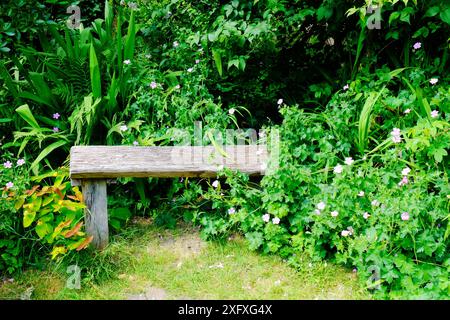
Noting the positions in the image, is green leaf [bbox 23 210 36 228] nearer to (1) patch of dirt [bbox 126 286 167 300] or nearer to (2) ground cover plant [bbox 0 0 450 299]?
(2) ground cover plant [bbox 0 0 450 299]

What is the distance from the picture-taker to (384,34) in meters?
3.89

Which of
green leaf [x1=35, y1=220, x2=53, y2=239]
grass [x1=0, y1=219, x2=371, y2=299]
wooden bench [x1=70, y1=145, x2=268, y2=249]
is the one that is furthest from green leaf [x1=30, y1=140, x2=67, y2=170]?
grass [x1=0, y1=219, x2=371, y2=299]

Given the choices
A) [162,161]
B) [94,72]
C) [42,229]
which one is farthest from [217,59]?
[42,229]

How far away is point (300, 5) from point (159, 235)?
202 centimetres

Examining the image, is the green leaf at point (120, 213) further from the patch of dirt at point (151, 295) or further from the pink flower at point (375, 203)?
the pink flower at point (375, 203)

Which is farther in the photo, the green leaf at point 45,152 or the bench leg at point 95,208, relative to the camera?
the green leaf at point 45,152

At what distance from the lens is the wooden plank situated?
3.07m

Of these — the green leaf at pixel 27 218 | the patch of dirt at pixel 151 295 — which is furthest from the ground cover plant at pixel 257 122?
the patch of dirt at pixel 151 295

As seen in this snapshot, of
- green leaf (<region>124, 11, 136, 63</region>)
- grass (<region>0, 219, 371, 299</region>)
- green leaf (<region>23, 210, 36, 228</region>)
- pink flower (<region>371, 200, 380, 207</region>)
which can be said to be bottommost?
grass (<region>0, 219, 371, 299</region>)

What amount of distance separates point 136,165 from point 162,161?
156 millimetres

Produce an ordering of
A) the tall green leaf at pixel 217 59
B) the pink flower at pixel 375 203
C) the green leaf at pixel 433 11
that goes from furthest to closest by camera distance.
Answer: the tall green leaf at pixel 217 59, the green leaf at pixel 433 11, the pink flower at pixel 375 203

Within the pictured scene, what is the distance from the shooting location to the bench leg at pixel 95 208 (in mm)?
3098

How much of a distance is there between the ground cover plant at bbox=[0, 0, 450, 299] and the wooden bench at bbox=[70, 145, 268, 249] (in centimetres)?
8
